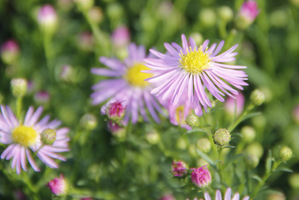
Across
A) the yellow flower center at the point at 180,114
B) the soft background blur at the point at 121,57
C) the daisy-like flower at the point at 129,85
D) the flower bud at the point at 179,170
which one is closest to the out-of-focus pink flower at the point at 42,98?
the soft background blur at the point at 121,57

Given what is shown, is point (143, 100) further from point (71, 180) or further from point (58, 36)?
point (58, 36)

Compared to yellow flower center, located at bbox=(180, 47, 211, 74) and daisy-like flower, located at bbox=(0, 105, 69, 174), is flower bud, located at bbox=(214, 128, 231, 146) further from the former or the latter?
daisy-like flower, located at bbox=(0, 105, 69, 174)

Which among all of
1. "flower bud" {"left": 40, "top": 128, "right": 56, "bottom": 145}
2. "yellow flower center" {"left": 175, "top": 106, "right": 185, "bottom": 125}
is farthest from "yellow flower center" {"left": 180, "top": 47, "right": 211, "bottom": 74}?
"flower bud" {"left": 40, "top": 128, "right": 56, "bottom": 145}

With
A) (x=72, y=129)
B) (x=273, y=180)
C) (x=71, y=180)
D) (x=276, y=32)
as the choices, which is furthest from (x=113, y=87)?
(x=276, y=32)

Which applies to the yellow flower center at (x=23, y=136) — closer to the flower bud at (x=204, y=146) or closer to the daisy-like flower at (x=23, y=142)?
the daisy-like flower at (x=23, y=142)

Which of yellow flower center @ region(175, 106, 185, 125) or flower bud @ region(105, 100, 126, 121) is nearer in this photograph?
flower bud @ region(105, 100, 126, 121)

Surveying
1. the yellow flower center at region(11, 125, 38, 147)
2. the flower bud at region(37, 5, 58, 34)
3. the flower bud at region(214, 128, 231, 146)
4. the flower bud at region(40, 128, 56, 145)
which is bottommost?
the flower bud at region(214, 128, 231, 146)
